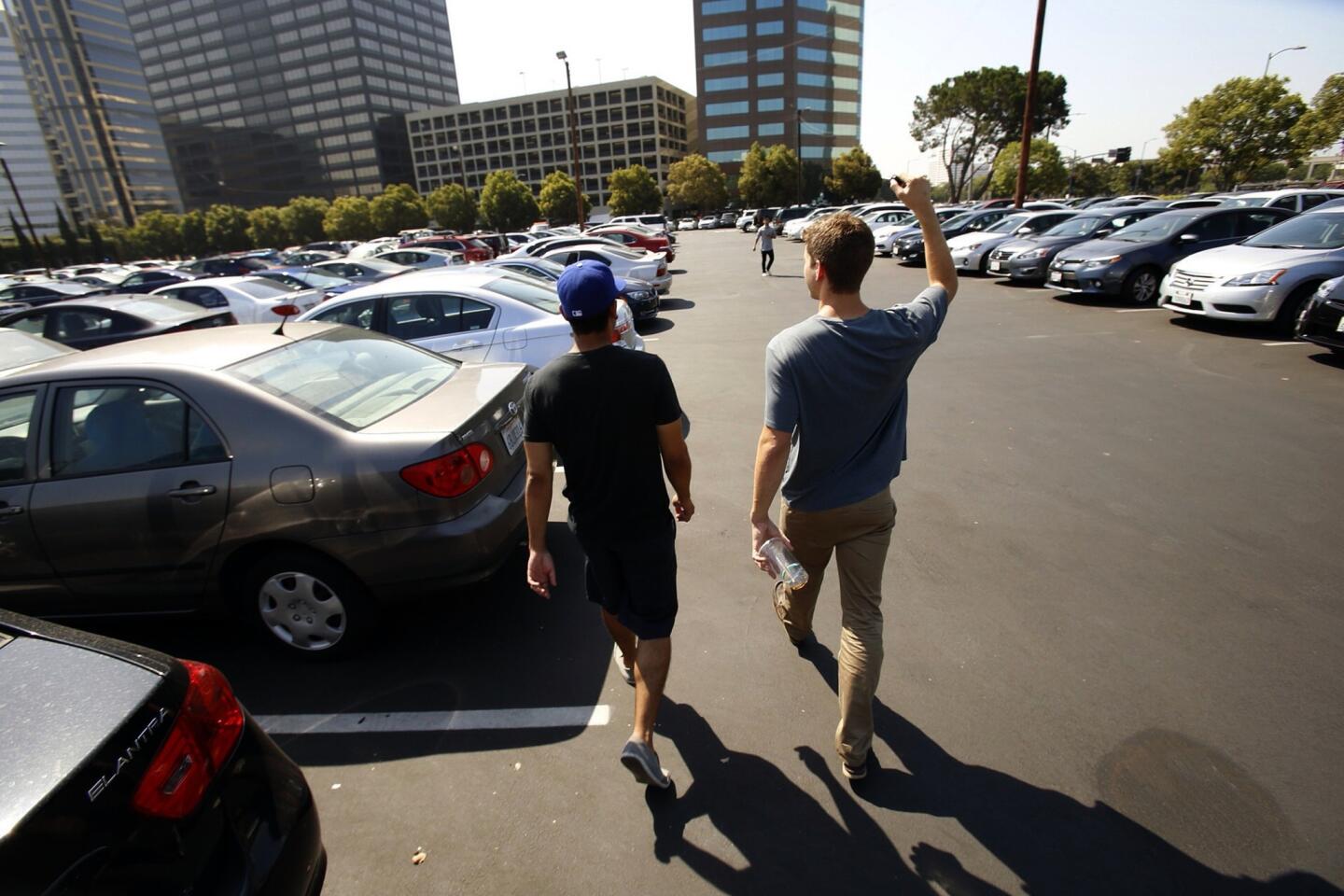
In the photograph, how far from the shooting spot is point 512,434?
11.9 ft

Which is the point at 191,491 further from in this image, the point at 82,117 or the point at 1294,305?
the point at 82,117

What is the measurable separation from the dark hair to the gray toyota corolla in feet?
6.20

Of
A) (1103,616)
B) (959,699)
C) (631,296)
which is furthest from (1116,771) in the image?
(631,296)

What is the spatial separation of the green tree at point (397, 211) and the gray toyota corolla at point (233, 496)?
65.8m

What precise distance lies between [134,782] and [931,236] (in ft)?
8.97

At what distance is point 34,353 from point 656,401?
7.90m

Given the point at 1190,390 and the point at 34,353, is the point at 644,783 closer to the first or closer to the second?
the point at 1190,390

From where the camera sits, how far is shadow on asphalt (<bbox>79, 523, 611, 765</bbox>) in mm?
2721

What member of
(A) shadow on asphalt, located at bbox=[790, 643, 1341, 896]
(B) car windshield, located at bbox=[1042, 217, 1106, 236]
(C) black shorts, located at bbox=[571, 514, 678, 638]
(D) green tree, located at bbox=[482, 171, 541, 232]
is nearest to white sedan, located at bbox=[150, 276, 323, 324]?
(C) black shorts, located at bbox=[571, 514, 678, 638]

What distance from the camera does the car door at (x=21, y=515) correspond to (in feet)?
10.0

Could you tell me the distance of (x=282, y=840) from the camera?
1.64 m

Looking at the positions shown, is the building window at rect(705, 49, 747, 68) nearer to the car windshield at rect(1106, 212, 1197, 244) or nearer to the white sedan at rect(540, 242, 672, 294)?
the white sedan at rect(540, 242, 672, 294)

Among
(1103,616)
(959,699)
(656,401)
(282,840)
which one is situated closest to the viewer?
(282,840)

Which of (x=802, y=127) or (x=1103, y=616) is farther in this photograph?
(x=802, y=127)
